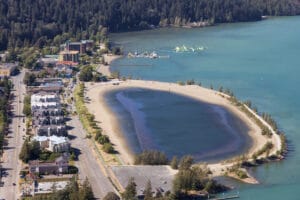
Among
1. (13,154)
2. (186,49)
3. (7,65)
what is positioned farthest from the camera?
(186,49)

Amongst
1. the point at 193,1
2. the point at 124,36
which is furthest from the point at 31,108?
the point at 193,1

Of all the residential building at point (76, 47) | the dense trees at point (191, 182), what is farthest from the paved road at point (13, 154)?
the residential building at point (76, 47)

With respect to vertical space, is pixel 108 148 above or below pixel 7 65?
below

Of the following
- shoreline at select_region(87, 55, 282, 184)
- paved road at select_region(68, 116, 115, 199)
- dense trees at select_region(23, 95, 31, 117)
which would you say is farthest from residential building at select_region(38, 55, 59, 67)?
paved road at select_region(68, 116, 115, 199)

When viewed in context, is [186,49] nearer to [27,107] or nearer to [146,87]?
[146,87]

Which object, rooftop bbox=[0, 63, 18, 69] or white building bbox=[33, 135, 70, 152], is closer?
white building bbox=[33, 135, 70, 152]

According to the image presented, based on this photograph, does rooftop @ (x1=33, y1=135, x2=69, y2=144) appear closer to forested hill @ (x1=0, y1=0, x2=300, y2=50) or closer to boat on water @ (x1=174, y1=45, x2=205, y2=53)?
forested hill @ (x1=0, y1=0, x2=300, y2=50)

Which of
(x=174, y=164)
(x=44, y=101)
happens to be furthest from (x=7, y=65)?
(x=174, y=164)
